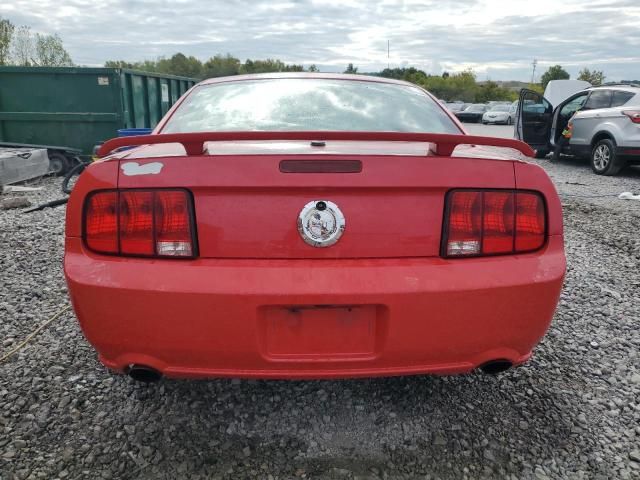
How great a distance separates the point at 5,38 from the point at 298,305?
29289 mm

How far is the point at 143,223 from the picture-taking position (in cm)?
177

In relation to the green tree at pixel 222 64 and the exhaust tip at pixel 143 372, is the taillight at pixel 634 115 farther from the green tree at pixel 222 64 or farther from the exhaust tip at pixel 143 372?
the green tree at pixel 222 64

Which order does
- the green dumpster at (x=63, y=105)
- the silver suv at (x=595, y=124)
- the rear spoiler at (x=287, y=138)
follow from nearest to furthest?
the rear spoiler at (x=287, y=138) → the silver suv at (x=595, y=124) → the green dumpster at (x=63, y=105)

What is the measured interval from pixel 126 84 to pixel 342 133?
890cm

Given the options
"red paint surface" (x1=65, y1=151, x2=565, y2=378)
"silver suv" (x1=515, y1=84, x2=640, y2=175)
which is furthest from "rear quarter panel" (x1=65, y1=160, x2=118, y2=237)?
"silver suv" (x1=515, y1=84, x2=640, y2=175)

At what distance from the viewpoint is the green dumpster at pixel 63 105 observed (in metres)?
9.18

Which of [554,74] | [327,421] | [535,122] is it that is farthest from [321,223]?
[554,74]

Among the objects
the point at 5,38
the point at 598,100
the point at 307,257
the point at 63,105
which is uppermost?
the point at 5,38

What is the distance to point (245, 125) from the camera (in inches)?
97.0

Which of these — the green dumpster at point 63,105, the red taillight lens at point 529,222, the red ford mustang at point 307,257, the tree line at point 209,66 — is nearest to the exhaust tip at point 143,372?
the red ford mustang at point 307,257

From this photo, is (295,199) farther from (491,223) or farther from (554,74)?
(554,74)

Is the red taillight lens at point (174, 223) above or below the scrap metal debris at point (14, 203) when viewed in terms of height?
above

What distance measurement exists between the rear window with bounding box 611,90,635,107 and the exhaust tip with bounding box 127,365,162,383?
1025cm

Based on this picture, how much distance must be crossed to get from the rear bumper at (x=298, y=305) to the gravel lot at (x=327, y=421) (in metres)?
0.40
